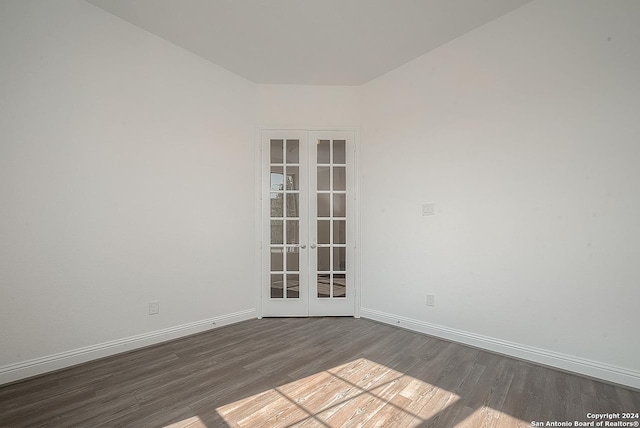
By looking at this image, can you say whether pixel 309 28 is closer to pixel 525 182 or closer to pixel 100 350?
pixel 525 182

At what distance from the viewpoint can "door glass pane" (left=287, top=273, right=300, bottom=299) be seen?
4223mm

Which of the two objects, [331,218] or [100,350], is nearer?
[100,350]

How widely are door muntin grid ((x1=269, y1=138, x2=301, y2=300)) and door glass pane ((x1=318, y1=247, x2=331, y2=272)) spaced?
287 mm

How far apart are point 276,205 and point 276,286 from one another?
1.09m

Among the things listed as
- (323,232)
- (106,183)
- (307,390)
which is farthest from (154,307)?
(323,232)

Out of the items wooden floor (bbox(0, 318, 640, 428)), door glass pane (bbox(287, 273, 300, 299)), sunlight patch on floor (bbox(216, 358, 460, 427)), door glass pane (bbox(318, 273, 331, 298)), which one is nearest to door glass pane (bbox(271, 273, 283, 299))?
door glass pane (bbox(287, 273, 300, 299))

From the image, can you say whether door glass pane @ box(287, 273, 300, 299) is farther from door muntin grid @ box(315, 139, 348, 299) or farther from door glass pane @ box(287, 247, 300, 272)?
door muntin grid @ box(315, 139, 348, 299)

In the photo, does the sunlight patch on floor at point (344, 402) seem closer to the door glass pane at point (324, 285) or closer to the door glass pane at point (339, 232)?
the door glass pane at point (324, 285)

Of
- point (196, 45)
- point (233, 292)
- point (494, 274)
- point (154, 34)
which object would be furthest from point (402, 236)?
point (154, 34)

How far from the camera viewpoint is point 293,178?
429 cm

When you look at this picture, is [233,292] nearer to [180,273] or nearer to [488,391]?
[180,273]

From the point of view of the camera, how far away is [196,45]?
3477 mm

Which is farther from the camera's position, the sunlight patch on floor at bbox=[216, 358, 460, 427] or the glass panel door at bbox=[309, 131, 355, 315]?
the glass panel door at bbox=[309, 131, 355, 315]

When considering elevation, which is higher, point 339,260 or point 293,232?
point 293,232
